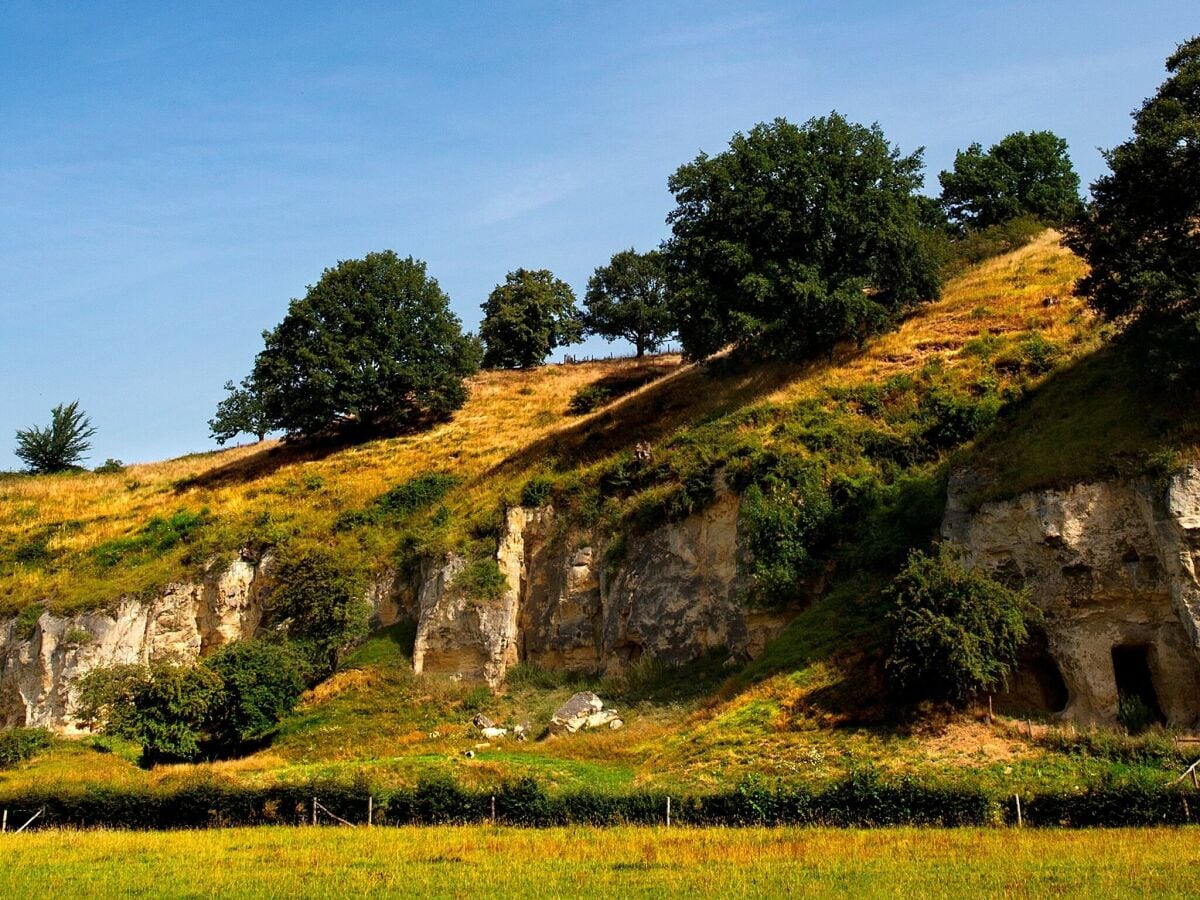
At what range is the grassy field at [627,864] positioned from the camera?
20750 mm

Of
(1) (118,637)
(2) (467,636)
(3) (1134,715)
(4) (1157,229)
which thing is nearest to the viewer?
(3) (1134,715)

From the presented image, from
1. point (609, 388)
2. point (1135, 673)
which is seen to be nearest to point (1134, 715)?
point (1135, 673)

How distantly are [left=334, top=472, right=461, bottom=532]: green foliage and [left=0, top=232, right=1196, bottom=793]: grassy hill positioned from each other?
29 centimetres

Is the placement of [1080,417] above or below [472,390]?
below

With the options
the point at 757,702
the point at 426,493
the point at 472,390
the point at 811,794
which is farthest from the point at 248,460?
the point at 811,794

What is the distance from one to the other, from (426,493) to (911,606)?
1185 inches

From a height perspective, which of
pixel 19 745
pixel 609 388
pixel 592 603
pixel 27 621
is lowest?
pixel 19 745

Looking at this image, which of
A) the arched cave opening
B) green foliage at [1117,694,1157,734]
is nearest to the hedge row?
green foliage at [1117,694,1157,734]

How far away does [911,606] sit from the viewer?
32562 millimetres

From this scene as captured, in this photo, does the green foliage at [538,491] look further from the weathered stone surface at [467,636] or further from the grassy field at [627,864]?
the grassy field at [627,864]

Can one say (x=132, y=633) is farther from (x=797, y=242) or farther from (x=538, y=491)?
(x=797, y=242)

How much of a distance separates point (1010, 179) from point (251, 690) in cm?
6019

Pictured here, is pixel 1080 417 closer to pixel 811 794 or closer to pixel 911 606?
pixel 911 606

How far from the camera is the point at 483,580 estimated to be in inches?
1852
